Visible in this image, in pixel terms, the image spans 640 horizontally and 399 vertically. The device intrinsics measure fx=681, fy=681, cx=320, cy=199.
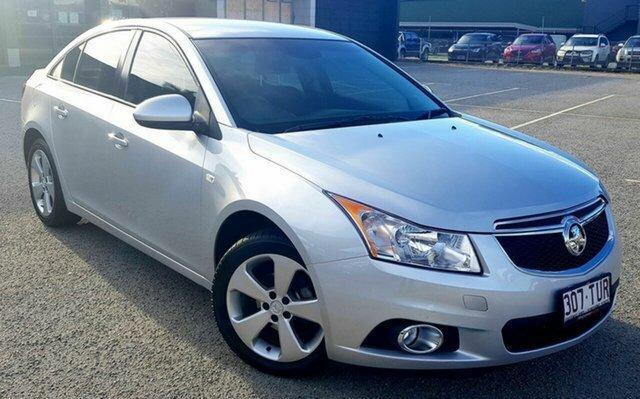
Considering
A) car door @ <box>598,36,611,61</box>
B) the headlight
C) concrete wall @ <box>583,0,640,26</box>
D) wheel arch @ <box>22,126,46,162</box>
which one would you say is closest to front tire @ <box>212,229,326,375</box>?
the headlight

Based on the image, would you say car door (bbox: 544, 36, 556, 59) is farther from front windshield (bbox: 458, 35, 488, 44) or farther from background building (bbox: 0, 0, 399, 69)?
background building (bbox: 0, 0, 399, 69)

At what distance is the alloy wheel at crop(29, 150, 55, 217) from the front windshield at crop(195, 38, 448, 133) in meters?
1.94

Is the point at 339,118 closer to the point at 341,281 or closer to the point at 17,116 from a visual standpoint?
the point at 341,281

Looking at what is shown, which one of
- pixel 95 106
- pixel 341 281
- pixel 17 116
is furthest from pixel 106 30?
pixel 17 116

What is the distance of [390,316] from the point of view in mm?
2699

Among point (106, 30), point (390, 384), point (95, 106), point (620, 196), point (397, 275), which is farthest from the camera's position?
point (620, 196)

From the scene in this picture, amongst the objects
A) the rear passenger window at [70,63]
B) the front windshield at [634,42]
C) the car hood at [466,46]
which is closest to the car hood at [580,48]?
the front windshield at [634,42]

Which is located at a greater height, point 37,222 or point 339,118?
point 339,118

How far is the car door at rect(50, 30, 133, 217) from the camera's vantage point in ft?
14.1

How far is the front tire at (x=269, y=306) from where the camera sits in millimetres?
2959

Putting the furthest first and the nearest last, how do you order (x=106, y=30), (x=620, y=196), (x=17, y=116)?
(x=17, y=116), (x=620, y=196), (x=106, y=30)

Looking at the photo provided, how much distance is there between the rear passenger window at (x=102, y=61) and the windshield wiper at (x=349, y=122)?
150cm

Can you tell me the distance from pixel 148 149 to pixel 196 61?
1.82 ft

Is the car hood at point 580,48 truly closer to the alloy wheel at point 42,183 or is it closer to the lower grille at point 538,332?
the alloy wheel at point 42,183
